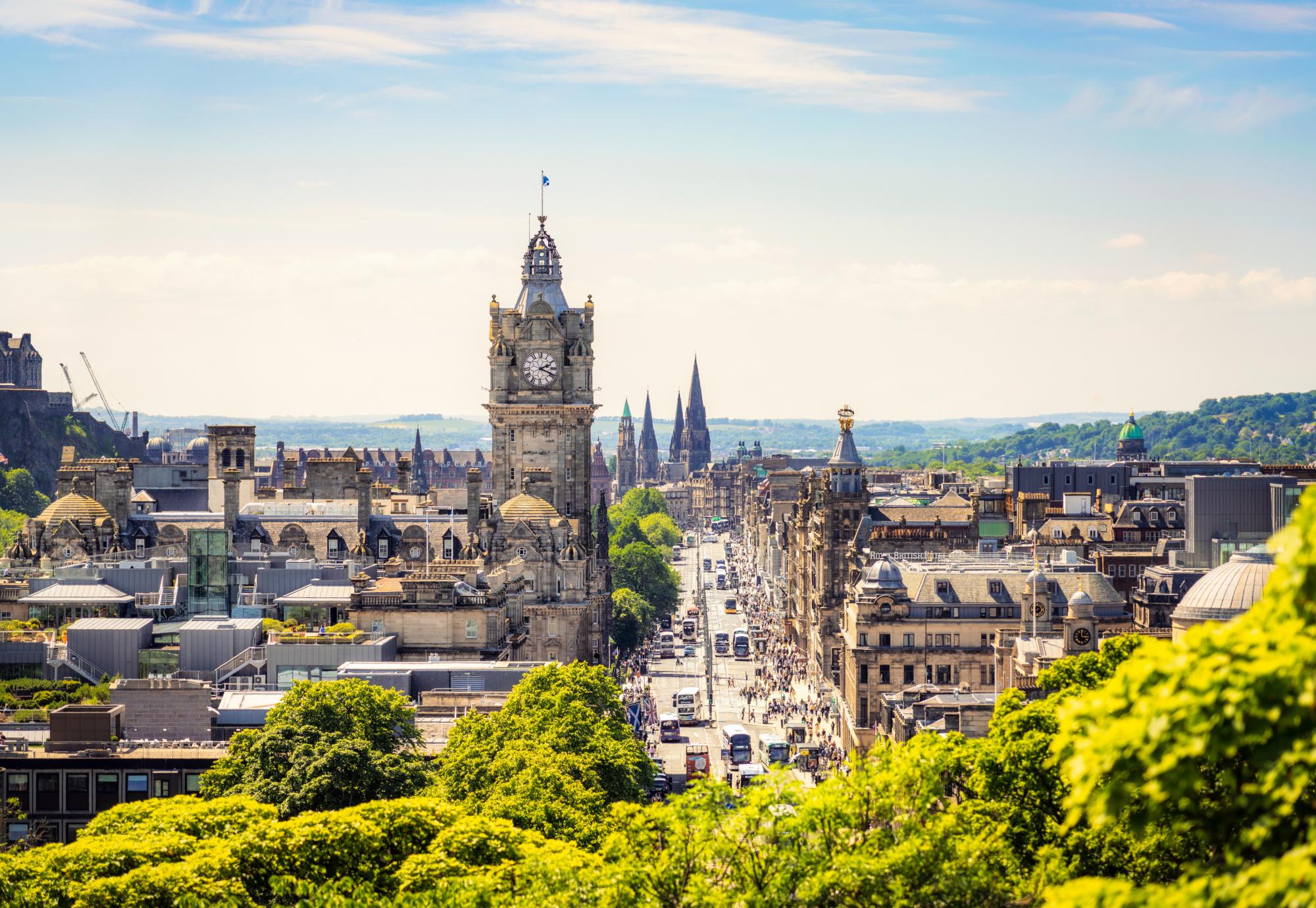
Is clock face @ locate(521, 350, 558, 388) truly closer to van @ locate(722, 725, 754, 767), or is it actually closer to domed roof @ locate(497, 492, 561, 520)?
domed roof @ locate(497, 492, 561, 520)

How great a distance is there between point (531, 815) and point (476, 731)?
15.2 m

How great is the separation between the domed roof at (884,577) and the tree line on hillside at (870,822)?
174 ft

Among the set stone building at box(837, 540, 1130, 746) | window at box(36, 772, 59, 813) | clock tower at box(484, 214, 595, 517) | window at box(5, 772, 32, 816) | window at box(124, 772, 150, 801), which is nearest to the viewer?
window at box(5, 772, 32, 816)

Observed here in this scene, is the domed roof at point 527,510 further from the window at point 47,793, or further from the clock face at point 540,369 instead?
the window at point 47,793

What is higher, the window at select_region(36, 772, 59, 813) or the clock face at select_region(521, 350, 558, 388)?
the clock face at select_region(521, 350, 558, 388)

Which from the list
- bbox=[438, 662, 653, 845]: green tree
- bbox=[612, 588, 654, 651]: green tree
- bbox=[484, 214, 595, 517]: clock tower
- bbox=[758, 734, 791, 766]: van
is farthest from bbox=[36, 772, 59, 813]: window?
bbox=[612, 588, 654, 651]: green tree

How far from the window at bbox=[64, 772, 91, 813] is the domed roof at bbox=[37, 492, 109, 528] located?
2180 inches

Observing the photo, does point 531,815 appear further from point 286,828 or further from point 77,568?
point 77,568

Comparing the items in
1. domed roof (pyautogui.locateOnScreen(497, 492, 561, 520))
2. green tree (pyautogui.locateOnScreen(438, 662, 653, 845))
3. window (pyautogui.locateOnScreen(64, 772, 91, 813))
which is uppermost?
domed roof (pyautogui.locateOnScreen(497, 492, 561, 520))

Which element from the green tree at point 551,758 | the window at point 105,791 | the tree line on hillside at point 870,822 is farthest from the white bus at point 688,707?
the tree line on hillside at point 870,822

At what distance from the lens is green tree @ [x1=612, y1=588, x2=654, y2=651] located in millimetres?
167375

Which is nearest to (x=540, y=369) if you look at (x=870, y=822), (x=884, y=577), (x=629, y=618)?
(x=884, y=577)

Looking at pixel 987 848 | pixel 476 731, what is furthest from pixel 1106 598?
pixel 987 848

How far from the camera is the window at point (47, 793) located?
2992 inches
